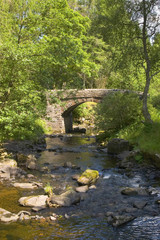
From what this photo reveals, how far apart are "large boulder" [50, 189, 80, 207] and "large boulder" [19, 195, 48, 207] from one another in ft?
0.86

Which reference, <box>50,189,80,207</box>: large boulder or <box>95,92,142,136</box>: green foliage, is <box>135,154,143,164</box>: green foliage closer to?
<box>50,189,80,207</box>: large boulder

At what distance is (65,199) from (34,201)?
99 cm

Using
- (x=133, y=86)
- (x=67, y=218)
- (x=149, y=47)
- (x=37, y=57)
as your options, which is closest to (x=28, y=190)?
(x=67, y=218)

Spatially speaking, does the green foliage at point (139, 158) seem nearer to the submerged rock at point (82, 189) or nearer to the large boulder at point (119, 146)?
the large boulder at point (119, 146)

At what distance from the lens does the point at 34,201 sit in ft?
24.5

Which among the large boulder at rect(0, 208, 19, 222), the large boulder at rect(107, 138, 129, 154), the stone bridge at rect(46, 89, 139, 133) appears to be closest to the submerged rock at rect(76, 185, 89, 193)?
the large boulder at rect(0, 208, 19, 222)

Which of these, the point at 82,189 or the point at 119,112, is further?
the point at 119,112

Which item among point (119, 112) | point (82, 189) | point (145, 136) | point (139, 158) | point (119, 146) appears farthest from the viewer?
point (119, 112)

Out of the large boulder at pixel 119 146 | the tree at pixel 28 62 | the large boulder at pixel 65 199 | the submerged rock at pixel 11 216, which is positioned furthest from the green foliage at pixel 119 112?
the submerged rock at pixel 11 216

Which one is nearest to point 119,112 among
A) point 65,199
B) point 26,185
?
point 26,185

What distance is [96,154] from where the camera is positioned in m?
15.5

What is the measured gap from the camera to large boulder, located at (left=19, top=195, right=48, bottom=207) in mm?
7320

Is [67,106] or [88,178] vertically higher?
[67,106]

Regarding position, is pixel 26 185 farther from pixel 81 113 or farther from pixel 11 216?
pixel 81 113
